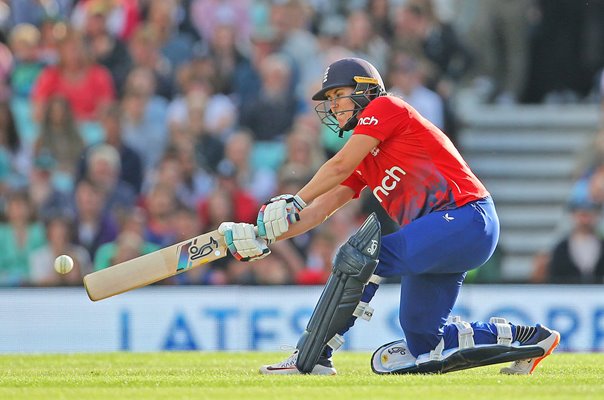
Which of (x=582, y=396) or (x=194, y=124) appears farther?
(x=194, y=124)

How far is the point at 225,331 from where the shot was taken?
1041 centimetres

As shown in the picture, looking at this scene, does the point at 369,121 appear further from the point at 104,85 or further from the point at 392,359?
the point at 104,85

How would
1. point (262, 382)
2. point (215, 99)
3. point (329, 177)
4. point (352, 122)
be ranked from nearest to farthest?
point (262, 382) → point (329, 177) → point (352, 122) → point (215, 99)

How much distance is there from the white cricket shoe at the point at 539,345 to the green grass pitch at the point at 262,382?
0.08 metres

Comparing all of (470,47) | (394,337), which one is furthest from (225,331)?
(470,47)

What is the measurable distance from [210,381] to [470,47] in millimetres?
8519

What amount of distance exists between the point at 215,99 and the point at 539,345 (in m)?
7.27

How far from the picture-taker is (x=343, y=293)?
240 inches

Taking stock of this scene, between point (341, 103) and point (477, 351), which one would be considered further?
point (341, 103)

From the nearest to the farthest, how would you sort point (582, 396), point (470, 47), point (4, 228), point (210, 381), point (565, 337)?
point (582, 396) → point (210, 381) → point (565, 337) → point (4, 228) → point (470, 47)

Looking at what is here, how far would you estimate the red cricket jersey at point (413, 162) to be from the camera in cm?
628

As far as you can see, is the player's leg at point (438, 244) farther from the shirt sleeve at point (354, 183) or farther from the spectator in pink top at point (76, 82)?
the spectator in pink top at point (76, 82)

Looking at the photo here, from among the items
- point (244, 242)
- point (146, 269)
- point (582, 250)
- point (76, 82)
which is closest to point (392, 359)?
point (244, 242)

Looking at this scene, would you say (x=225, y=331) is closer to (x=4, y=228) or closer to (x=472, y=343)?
(x=4, y=228)
